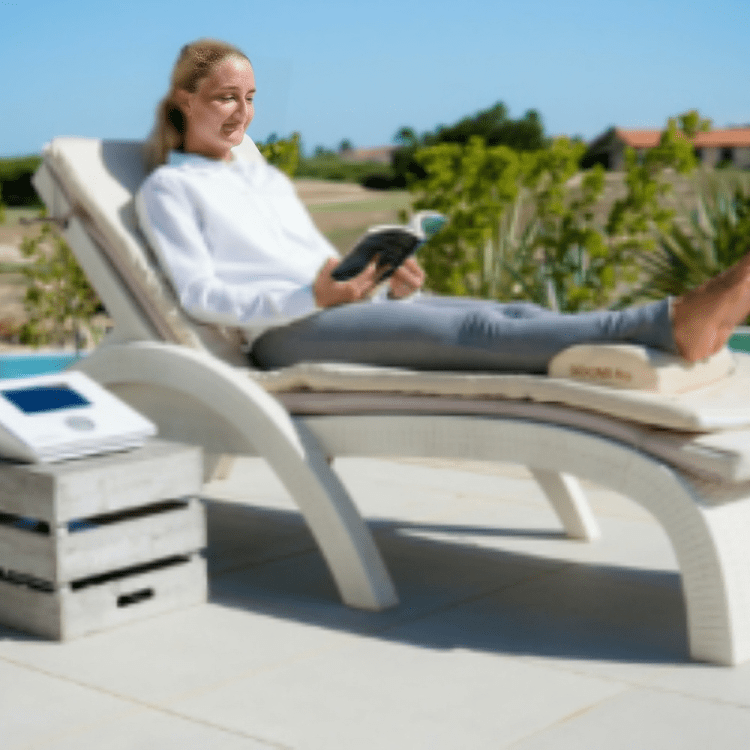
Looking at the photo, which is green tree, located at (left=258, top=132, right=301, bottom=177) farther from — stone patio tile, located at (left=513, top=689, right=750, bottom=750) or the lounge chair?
stone patio tile, located at (left=513, top=689, right=750, bottom=750)

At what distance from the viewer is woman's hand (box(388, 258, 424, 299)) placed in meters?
3.58

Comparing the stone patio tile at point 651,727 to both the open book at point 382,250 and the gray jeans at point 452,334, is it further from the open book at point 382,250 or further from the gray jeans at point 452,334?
the open book at point 382,250

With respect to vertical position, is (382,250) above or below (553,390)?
above

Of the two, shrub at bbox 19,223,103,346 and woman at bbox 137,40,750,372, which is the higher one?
woman at bbox 137,40,750,372

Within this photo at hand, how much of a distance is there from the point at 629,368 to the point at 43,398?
1420 millimetres

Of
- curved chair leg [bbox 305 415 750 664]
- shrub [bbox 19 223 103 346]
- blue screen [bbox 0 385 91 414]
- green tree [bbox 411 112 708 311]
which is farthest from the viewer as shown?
shrub [bbox 19 223 103 346]

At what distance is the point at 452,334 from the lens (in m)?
2.95

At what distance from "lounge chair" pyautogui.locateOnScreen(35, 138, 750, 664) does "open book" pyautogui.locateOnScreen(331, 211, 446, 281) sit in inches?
12.2

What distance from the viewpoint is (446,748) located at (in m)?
2.09

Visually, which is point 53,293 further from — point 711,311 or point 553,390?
point 711,311

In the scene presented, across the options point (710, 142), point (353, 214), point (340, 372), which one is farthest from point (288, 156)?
point (710, 142)

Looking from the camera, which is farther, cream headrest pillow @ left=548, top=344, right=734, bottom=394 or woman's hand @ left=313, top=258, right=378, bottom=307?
woman's hand @ left=313, top=258, right=378, bottom=307

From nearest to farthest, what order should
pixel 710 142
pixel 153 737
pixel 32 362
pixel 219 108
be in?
pixel 153 737 < pixel 219 108 < pixel 32 362 < pixel 710 142

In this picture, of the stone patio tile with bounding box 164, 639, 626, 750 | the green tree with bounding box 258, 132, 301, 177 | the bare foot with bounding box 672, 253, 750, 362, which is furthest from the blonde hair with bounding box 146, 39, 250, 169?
the green tree with bounding box 258, 132, 301, 177
